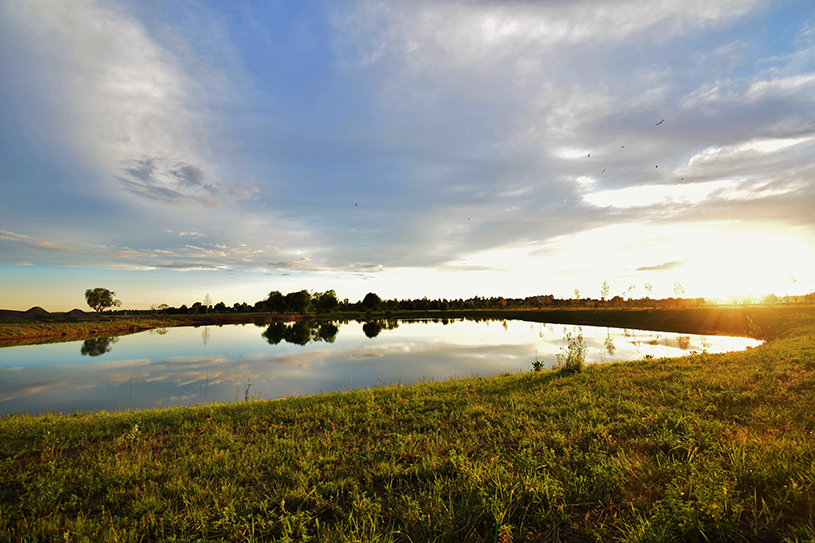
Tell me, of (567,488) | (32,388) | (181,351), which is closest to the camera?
(567,488)

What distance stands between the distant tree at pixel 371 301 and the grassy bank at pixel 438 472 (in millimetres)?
114938

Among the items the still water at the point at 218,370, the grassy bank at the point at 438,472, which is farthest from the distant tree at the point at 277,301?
the grassy bank at the point at 438,472

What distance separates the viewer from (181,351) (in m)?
29.2

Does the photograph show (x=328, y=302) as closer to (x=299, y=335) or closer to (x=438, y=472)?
(x=299, y=335)

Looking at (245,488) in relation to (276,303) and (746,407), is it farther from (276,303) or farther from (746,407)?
(276,303)

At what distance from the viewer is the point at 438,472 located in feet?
16.2

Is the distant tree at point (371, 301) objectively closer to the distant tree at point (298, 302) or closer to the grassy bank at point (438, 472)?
the distant tree at point (298, 302)

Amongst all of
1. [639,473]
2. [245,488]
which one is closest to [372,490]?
[245,488]

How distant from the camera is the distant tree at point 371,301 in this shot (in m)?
123

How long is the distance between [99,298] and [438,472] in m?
144

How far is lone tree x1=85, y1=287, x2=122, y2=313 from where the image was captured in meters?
106

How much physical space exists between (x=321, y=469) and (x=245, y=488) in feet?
3.55

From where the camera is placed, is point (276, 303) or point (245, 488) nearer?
point (245, 488)

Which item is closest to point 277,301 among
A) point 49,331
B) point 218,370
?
point 49,331
